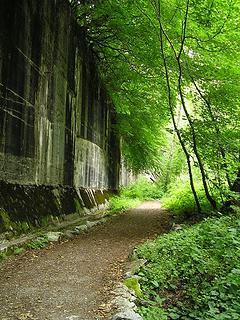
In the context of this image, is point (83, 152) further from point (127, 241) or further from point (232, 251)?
point (232, 251)

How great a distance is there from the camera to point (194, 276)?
526cm

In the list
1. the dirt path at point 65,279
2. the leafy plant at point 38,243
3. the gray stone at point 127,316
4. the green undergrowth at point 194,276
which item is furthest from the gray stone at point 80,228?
the gray stone at point 127,316

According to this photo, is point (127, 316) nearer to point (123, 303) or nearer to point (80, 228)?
point (123, 303)

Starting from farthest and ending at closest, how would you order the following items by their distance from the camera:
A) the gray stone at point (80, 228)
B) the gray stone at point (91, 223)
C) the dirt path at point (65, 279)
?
1. the gray stone at point (91, 223)
2. the gray stone at point (80, 228)
3. the dirt path at point (65, 279)

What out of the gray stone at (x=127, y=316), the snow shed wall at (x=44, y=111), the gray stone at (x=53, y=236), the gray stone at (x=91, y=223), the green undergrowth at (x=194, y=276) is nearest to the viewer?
the gray stone at (x=127, y=316)

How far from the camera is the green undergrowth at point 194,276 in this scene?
13.7 ft

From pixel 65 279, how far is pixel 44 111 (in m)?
5.06

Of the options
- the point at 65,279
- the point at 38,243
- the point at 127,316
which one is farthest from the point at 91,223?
the point at 127,316

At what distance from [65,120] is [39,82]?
2562 millimetres

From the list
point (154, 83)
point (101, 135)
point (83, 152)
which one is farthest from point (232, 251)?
point (101, 135)

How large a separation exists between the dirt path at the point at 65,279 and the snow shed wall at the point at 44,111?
1262 millimetres

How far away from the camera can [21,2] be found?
7.57 m

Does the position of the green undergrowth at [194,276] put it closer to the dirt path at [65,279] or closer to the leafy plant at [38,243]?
the dirt path at [65,279]

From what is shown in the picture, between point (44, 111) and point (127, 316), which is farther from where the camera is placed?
point (44, 111)
